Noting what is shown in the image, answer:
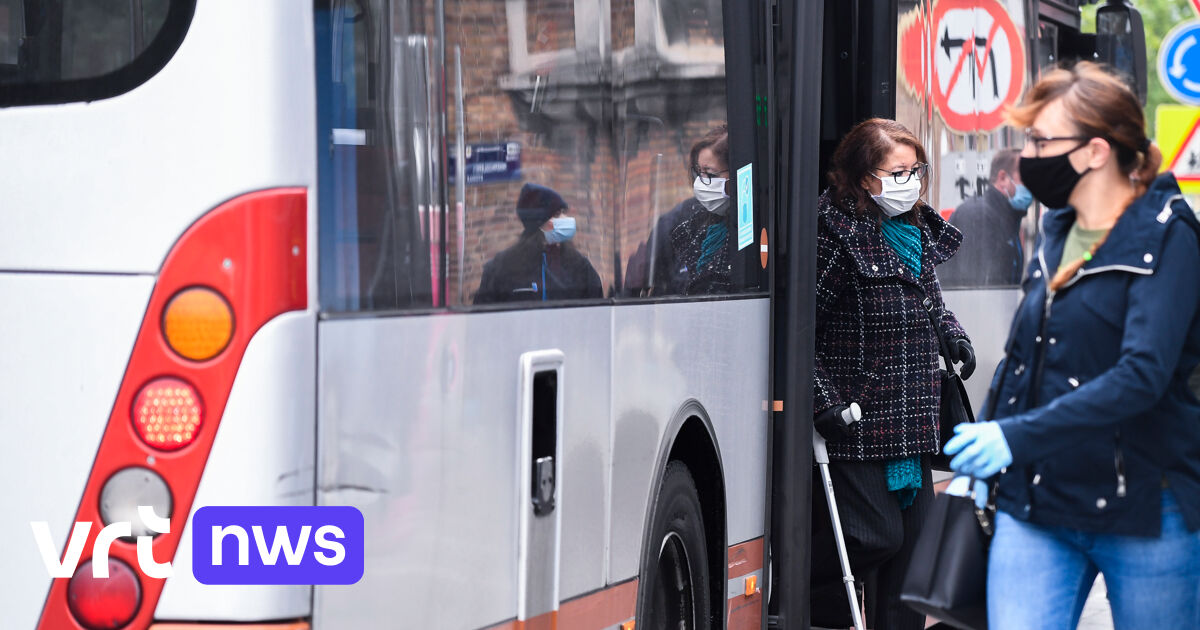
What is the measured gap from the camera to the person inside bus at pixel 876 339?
6.29m

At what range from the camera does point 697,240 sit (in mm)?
5438

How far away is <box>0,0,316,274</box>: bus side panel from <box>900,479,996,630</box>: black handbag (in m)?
1.75

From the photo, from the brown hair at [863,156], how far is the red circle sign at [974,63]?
1.87 metres

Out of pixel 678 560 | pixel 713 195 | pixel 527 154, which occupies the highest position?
pixel 527 154

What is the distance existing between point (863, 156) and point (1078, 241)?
249 centimetres

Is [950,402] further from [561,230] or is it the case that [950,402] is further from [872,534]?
[561,230]

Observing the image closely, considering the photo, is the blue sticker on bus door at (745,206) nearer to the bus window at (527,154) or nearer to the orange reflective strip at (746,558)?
the orange reflective strip at (746,558)

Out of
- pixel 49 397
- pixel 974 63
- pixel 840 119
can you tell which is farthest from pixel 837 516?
pixel 49 397

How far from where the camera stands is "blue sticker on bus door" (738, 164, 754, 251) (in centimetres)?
591

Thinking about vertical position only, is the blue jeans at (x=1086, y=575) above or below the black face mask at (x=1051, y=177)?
below

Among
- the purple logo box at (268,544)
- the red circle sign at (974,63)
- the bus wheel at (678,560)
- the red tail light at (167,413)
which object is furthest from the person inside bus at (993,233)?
the red tail light at (167,413)

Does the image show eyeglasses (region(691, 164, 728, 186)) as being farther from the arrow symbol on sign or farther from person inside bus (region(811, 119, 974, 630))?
the arrow symbol on sign

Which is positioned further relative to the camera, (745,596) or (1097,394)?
(745,596)

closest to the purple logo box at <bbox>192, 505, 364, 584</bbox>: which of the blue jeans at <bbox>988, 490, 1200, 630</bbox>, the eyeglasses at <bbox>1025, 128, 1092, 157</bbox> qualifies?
the blue jeans at <bbox>988, 490, 1200, 630</bbox>
